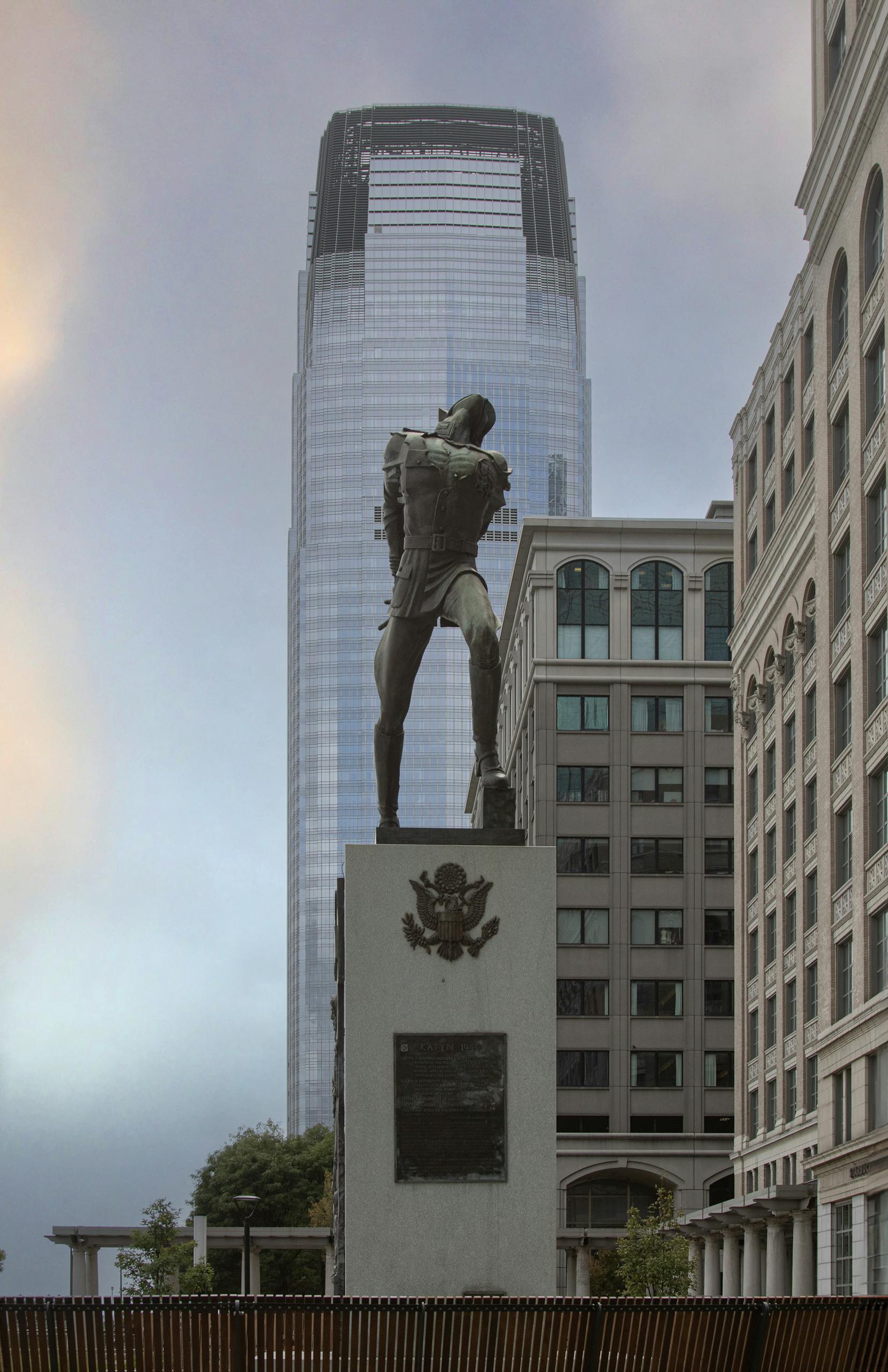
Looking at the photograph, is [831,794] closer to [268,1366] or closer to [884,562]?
[884,562]

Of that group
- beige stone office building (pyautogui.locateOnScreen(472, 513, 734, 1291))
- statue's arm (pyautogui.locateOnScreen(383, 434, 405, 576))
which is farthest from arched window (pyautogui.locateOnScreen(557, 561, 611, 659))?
statue's arm (pyautogui.locateOnScreen(383, 434, 405, 576))

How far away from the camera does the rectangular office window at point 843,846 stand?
49.5 m

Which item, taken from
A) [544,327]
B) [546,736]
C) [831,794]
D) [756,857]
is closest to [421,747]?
[544,327]

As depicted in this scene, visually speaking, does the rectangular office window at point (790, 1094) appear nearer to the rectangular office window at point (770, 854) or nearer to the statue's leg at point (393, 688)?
the rectangular office window at point (770, 854)

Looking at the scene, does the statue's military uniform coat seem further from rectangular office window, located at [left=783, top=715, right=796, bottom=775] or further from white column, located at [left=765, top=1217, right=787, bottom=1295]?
white column, located at [left=765, top=1217, right=787, bottom=1295]

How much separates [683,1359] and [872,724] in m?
34.3

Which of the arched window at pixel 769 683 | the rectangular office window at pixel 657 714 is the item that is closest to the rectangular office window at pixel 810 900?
the arched window at pixel 769 683

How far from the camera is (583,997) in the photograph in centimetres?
7931

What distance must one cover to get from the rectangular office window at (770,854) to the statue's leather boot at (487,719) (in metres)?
45.7

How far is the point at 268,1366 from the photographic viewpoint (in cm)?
1315

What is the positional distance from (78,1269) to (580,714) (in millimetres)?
32463

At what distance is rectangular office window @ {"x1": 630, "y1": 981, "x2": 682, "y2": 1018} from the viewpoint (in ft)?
260

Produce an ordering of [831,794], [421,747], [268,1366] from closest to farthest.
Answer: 1. [268,1366]
2. [831,794]
3. [421,747]

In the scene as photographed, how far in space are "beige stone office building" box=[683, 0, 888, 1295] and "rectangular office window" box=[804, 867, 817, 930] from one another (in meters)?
0.05
